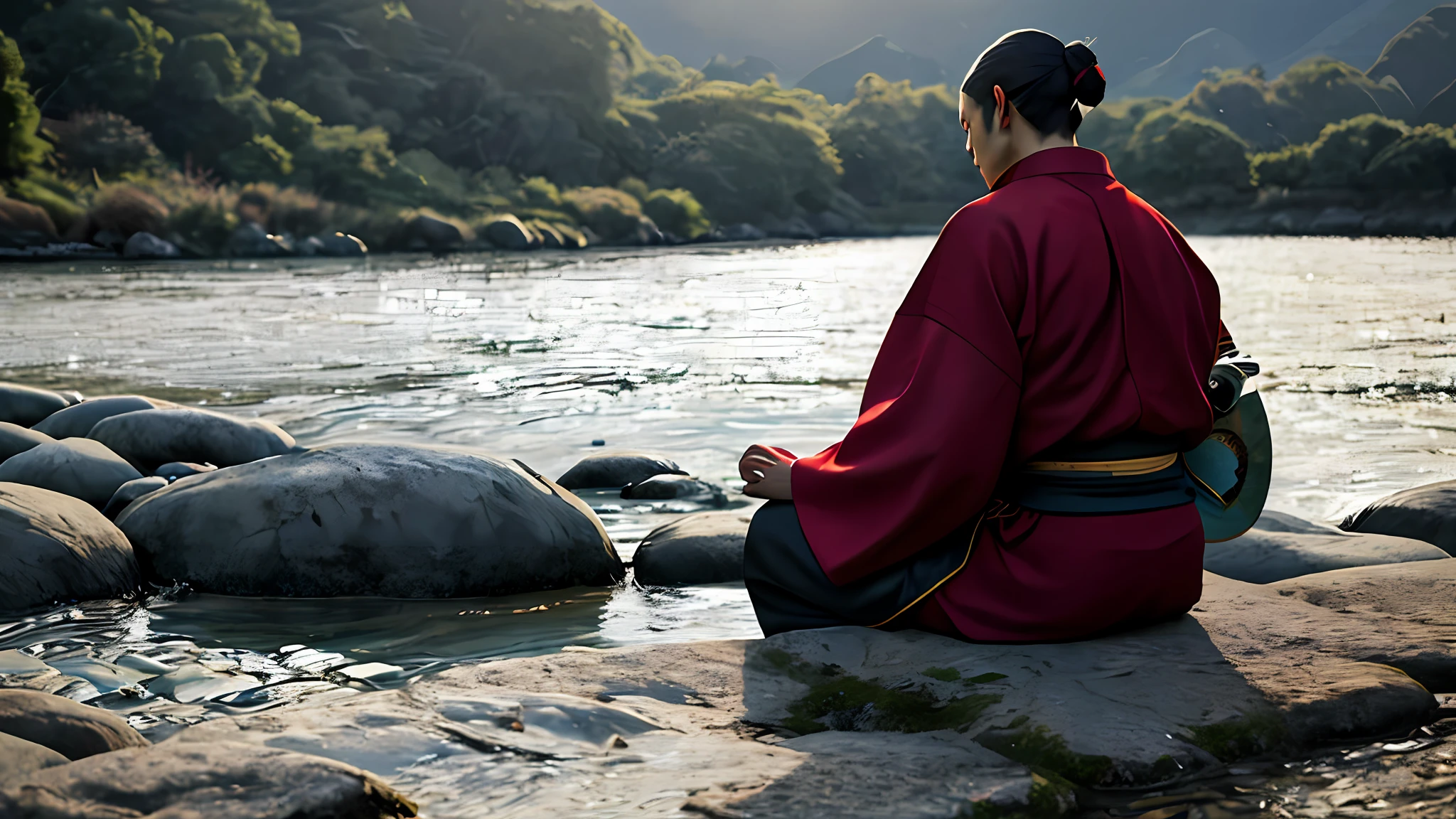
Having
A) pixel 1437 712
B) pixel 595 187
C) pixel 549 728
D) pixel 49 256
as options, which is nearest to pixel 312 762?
pixel 549 728

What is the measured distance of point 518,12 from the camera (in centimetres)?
6084

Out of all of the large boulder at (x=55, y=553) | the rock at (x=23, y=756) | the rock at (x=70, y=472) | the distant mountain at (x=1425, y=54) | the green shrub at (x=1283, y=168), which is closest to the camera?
the rock at (x=23, y=756)

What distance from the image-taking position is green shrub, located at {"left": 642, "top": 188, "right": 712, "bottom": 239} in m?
53.9

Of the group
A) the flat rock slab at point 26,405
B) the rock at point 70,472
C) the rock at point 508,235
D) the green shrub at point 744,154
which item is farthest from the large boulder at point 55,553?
the green shrub at point 744,154

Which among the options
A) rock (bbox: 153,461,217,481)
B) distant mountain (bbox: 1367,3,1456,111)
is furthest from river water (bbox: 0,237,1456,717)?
distant mountain (bbox: 1367,3,1456,111)

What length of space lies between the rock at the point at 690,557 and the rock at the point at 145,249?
29297 mm

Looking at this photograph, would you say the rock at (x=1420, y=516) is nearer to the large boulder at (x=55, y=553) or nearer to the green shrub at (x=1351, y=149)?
the large boulder at (x=55, y=553)

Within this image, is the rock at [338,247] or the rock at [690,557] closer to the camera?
the rock at [690,557]

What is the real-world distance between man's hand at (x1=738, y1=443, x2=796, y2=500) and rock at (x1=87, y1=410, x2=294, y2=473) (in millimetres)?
3480

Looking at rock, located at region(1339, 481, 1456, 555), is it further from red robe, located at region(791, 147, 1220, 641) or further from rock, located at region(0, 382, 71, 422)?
rock, located at region(0, 382, 71, 422)

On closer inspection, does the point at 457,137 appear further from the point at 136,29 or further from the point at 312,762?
the point at 312,762

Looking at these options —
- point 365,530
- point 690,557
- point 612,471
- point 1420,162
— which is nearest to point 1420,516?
point 690,557

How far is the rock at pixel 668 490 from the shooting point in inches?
222

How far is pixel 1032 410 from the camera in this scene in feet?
8.30
